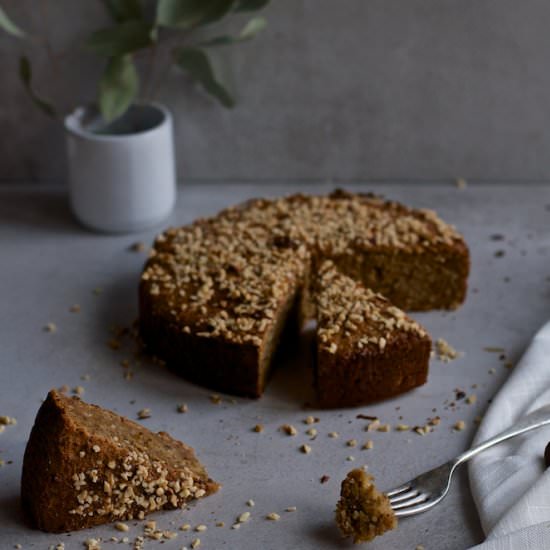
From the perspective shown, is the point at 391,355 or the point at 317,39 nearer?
the point at 391,355

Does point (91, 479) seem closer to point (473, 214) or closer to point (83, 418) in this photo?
point (83, 418)

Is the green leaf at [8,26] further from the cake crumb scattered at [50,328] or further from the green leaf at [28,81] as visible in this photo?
the cake crumb scattered at [50,328]

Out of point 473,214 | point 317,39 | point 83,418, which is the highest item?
point 317,39

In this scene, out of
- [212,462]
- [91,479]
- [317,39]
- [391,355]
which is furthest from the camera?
[317,39]

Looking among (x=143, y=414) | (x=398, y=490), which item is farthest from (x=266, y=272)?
(x=398, y=490)

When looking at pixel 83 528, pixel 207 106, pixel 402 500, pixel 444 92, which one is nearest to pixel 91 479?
pixel 83 528
